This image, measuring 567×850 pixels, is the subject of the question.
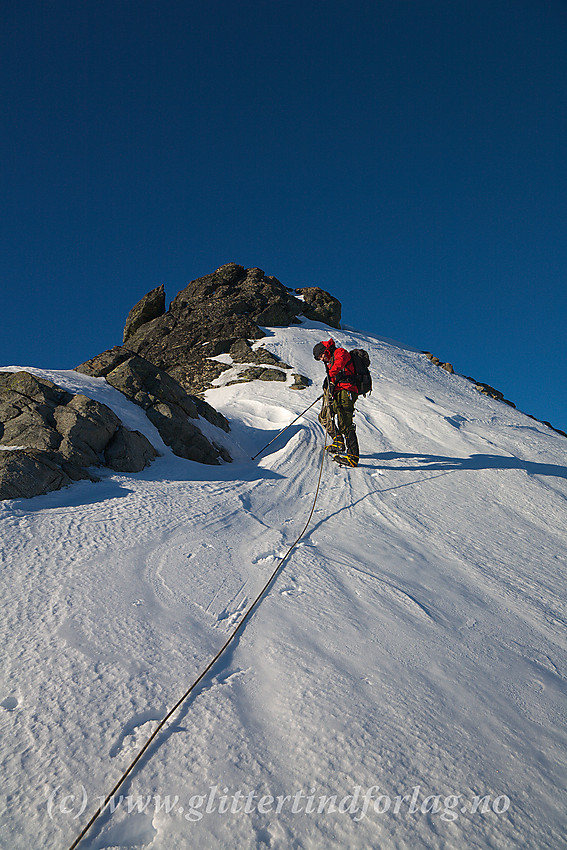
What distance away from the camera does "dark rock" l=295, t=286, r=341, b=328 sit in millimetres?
27406

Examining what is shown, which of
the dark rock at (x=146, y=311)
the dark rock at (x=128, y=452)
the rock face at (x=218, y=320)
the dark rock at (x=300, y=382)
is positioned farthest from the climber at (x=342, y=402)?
the dark rock at (x=146, y=311)

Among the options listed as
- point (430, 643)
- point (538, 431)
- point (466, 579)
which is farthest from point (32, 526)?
point (538, 431)

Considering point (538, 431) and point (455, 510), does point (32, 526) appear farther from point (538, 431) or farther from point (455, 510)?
point (538, 431)

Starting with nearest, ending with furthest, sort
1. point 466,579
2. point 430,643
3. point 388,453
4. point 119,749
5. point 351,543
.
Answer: point 119,749 < point 430,643 < point 466,579 < point 351,543 < point 388,453

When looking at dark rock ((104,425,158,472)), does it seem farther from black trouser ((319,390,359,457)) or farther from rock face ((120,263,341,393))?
rock face ((120,263,341,393))

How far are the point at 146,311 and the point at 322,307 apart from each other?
37.5 feet

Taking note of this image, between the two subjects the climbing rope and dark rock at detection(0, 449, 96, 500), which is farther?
dark rock at detection(0, 449, 96, 500)

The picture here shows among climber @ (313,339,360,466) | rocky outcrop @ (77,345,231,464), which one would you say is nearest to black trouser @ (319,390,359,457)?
climber @ (313,339,360,466)

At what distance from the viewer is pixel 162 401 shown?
25.1ft

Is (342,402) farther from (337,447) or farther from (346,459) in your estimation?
(346,459)

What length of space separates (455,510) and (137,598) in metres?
4.10

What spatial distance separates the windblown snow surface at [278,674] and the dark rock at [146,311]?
23938mm

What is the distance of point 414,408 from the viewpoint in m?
12.2

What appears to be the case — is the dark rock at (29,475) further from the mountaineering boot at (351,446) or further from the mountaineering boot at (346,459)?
the mountaineering boot at (351,446)
